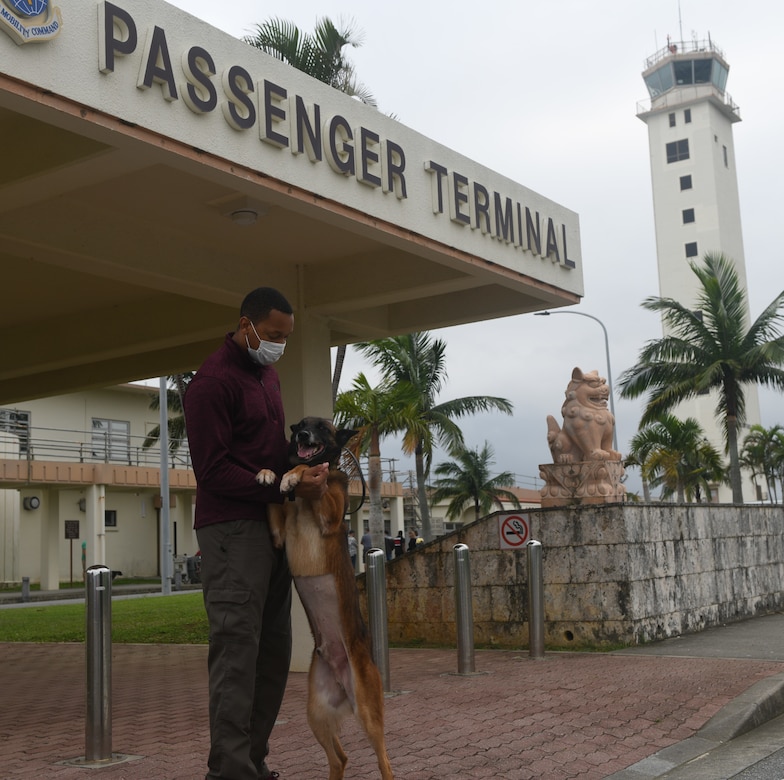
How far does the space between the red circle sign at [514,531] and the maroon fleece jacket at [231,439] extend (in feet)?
22.9

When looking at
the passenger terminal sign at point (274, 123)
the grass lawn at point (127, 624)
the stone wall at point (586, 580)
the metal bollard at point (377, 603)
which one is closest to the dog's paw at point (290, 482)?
the passenger terminal sign at point (274, 123)

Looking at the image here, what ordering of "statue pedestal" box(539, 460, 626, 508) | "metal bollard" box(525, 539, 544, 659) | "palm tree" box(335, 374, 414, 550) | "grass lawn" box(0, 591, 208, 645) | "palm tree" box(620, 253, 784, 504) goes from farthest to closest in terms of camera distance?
"palm tree" box(335, 374, 414, 550) → "palm tree" box(620, 253, 784, 504) → "grass lawn" box(0, 591, 208, 645) → "statue pedestal" box(539, 460, 626, 508) → "metal bollard" box(525, 539, 544, 659)

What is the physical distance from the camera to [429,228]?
28.6 feet

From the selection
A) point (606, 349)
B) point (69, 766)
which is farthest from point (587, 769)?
point (606, 349)

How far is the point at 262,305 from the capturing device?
15.0 ft

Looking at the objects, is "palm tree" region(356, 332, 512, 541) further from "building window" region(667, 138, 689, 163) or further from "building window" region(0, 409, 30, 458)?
"building window" region(667, 138, 689, 163)

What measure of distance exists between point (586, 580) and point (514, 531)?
95cm

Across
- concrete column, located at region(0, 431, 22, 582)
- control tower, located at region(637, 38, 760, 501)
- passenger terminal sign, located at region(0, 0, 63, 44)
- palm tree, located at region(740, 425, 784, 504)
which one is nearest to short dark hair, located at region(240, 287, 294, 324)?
passenger terminal sign, located at region(0, 0, 63, 44)

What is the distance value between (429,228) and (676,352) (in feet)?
62.6

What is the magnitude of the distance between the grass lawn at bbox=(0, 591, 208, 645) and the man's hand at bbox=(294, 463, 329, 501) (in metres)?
8.22

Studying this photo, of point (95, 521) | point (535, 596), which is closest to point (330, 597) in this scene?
point (535, 596)

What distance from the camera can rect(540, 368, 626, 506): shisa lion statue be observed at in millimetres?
11938

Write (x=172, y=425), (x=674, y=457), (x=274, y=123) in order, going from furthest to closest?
1. (x=172, y=425)
2. (x=674, y=457)
3. (x=274, y=123)

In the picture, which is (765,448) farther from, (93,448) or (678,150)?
(678,150)
